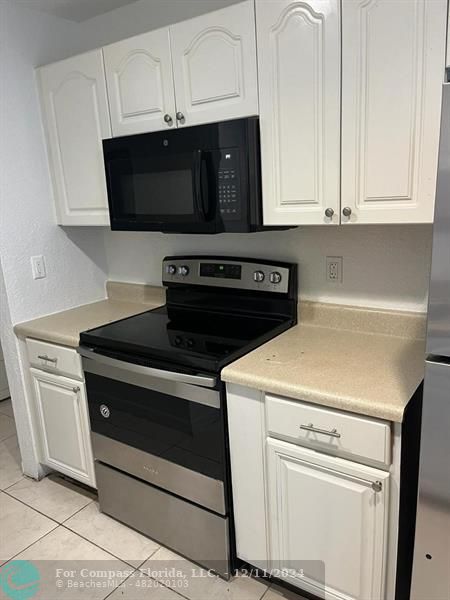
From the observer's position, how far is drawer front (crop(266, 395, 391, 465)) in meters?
1.27

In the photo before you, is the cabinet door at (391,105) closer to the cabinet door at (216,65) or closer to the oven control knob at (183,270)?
the cabinet door at (216,65)

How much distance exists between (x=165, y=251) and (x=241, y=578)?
4.94ft

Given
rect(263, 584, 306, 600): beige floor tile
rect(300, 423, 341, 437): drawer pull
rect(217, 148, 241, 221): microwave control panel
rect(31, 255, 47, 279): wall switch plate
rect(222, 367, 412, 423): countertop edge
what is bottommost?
rect(263, 584, 306, 600): beige floor tile

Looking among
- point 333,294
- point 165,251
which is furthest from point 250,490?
point 165,251

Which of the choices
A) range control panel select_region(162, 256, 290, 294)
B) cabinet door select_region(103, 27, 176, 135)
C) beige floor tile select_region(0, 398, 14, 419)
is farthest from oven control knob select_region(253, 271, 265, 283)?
beige floor tile select_region(0, 398, 14, 419)

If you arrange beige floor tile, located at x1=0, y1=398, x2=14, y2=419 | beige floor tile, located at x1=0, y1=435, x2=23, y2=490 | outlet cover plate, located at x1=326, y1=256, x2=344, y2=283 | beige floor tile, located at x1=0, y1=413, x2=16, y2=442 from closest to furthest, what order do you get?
outlet cover plate, located at x1=326, y1=256, x2=344, y2=283, beige floor tile, located at x1=0, y1=435, x2=23, y2=490, beige floor tile, located at x1=0, y1=413, x2=16, y2=442, beige floor tile, located at x1=0, y1=398, x2=14, y2=419

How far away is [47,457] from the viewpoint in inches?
92.8

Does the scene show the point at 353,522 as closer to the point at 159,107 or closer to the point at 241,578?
the point at 241,578

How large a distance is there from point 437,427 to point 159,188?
51.2 inches

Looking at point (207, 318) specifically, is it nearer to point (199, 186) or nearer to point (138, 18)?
point (199, 186)

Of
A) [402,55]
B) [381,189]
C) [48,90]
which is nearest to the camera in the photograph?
[402,55]

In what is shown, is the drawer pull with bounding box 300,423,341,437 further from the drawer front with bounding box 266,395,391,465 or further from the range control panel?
the range control panel

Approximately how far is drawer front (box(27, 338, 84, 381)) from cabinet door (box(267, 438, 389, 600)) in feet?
3.21

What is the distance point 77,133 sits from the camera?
209 centimetres
